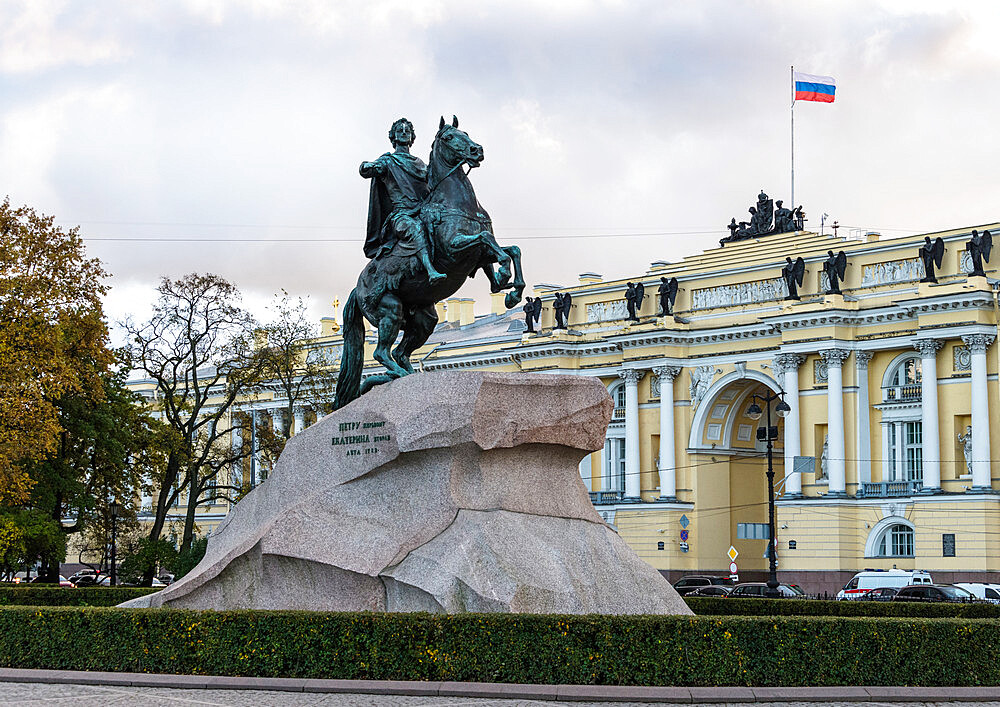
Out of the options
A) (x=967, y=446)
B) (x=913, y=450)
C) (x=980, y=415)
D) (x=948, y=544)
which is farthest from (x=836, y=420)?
(x=948, y=544)

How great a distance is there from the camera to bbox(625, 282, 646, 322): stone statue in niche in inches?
2680

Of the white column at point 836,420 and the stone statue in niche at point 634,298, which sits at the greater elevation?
the stone statue in niche at point 634,298

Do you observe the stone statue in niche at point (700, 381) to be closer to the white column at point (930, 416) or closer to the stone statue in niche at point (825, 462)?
the stone statue in niche at point (825, 462)

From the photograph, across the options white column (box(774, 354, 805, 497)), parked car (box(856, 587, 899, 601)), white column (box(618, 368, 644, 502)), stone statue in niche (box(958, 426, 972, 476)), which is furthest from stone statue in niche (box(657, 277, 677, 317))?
parked car (box(856, 587, 899, 601))

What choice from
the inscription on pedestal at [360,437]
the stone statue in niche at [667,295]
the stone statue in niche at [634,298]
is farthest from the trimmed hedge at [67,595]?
the stone statue in niche at [634,298]

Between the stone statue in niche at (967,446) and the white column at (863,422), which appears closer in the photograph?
the stone statue in niche at (967,446)

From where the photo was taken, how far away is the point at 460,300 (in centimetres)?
8394

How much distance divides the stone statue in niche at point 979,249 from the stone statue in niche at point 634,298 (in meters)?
16.2

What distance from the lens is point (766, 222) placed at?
67688 millimetres

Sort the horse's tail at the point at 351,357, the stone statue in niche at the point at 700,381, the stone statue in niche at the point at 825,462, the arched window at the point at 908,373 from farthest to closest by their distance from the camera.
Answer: the stone statue in niche at the point at 700,381 < the stone statue in niche at the point at 825,462 < the arched window at the point at 908,373 < the horse's tail at the point at 351,357

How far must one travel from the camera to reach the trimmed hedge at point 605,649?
14062 millimetres

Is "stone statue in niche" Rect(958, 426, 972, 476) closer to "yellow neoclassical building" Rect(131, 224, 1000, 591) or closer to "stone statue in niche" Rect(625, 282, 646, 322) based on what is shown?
"yellow neoclassical building" Rect(131, 224, 1000, 591)

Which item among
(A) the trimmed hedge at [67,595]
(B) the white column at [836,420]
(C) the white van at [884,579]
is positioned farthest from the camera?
(B) the white column at [836,420]

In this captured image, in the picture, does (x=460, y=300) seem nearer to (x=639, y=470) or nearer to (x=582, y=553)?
(x=639, y=470)
